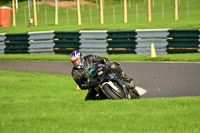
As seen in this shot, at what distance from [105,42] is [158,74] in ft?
24.5

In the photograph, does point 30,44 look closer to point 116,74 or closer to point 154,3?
point 116,74

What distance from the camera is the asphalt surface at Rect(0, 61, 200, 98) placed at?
1150 cm

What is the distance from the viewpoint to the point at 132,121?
22.6 ft

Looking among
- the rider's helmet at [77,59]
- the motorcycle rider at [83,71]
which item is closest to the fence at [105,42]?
the motorcycle rider at [83,71]

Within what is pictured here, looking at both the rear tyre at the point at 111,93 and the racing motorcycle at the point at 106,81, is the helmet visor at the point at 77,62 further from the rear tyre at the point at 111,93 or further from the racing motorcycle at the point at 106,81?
the rear tyre at the point at 111,93

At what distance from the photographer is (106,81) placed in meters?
9.16

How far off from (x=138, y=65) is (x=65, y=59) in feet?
16.5

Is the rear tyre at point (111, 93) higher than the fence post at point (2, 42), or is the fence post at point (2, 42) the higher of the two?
the fence post at point (2, 42)

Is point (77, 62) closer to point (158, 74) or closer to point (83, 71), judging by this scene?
point (83, 71)

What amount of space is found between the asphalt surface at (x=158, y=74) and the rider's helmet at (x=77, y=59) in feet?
6.19

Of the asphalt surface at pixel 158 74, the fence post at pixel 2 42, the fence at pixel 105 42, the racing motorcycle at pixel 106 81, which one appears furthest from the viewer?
the fence post at pixel 2 42

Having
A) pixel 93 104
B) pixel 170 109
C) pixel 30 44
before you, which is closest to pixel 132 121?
pixel 170 109

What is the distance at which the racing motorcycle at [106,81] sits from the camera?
9.02m

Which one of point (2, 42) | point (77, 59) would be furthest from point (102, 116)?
point (2, 42)
